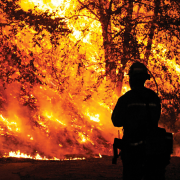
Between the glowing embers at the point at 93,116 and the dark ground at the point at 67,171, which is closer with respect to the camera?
the dark ground at the point at 67,171

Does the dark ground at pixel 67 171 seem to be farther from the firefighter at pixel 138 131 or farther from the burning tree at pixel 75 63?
the burning tree at pixel 75 63

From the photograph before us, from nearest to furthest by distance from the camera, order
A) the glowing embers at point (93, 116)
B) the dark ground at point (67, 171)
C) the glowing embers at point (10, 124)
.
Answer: the dark ground at point (67, 171)
the glowing embers at point (10, 124)
the glowing embers at point (93, 116)

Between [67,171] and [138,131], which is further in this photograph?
[67,171]

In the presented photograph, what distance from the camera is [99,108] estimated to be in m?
15.0

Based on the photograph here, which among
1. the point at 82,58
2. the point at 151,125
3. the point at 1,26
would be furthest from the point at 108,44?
the point at 151,125

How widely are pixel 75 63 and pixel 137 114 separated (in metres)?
8.45

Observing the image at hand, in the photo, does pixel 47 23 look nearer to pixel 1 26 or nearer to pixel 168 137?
pixel 1 26

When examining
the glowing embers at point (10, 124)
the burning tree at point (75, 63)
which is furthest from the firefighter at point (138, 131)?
the glowing embers at point (10, 124)

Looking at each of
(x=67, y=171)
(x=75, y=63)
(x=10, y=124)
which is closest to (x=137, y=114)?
(x=67, y=171)

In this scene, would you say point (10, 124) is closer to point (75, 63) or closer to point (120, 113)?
point (75, 63)

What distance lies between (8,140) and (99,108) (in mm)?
4882

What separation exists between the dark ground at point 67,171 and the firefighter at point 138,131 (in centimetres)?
294

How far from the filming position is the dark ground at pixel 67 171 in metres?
6.16

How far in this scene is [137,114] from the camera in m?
3.32
